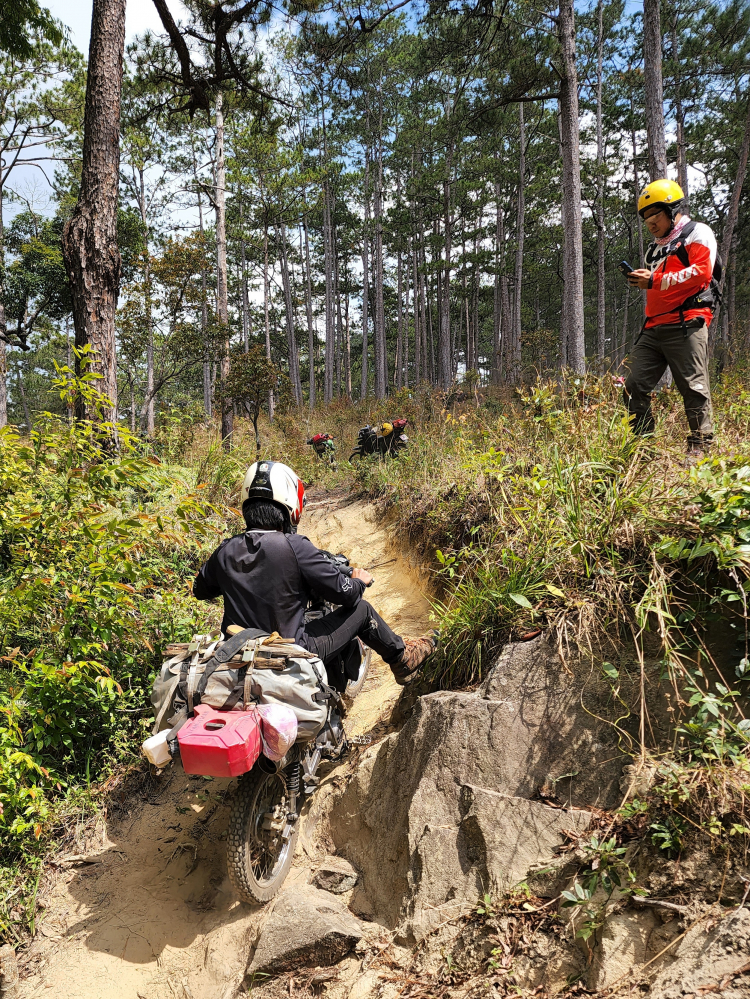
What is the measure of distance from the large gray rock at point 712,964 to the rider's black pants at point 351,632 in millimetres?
1901

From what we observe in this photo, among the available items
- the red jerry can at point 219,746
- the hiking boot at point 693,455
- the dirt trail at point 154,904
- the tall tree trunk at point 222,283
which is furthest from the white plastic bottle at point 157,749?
the tall tree trunk at point 222,283

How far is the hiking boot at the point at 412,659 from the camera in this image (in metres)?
3.20

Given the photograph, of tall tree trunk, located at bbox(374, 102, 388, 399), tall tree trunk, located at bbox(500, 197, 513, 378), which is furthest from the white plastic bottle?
tall tree trunk, located at bbox(500, 197, 513, 378)

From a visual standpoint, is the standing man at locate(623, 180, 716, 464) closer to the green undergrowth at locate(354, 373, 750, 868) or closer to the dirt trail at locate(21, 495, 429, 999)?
the green undergrowth at locate(354, 373, 750, 868)

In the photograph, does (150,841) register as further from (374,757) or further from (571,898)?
(571,898)

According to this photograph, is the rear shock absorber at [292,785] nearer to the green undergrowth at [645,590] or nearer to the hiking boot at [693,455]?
the green undergrowth at [645,590]

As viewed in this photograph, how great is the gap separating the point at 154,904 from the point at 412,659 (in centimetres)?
189

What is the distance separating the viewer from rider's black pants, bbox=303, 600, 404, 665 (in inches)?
117

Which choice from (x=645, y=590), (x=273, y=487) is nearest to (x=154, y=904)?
(x=273, y=487)

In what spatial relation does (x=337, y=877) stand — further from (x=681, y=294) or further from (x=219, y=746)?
(x=681, y=294)

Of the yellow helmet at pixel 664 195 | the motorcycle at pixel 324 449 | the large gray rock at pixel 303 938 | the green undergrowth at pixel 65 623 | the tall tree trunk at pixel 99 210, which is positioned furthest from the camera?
the motorcycle at pixel 324 449

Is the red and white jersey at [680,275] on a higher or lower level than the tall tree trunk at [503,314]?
lower

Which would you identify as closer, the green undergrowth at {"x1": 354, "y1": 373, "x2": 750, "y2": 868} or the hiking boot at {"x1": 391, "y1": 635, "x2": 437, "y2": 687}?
the green undergrowth at {"x1": 354, "y1": 373, "x2": 750, "y2": 868}

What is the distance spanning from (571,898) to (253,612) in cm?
183
